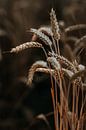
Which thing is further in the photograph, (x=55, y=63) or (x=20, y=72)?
(x=20, y=72)

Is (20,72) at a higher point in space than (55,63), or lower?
higher

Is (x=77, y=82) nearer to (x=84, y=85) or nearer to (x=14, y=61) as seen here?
(x=84, y=85)

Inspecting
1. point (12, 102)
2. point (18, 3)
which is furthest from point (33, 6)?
point (12, 102)

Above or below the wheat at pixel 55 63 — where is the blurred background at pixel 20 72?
above

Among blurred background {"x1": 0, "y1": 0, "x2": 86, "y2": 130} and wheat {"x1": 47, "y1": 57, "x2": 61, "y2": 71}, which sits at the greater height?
blurred background {"x1": 0, "y1": 0, "x2": 86, "y2": 130}

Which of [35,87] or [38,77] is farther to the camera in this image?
[35,87]

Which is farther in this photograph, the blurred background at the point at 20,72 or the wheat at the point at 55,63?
the blurred background at the point at 20,72

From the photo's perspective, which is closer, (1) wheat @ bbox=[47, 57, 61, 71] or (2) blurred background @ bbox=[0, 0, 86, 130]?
(1) wheat @ bbox=[47, 57, 61, 71]

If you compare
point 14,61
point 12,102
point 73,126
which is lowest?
point 73,126
